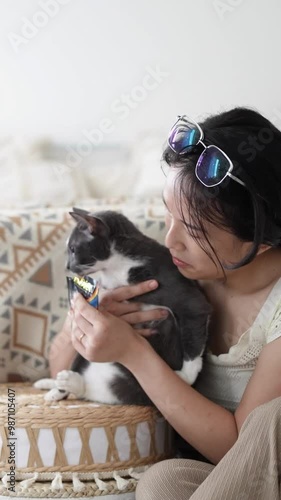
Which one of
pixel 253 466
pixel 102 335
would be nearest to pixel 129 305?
pixel 102 335

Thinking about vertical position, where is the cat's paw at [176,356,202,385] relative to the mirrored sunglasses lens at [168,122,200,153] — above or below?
below

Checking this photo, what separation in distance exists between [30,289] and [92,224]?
0.29 m

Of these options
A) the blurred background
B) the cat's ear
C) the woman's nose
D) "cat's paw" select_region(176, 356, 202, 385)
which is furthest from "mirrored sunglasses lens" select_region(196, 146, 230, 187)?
the blurred background

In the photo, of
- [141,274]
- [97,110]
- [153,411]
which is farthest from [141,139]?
[153,411]

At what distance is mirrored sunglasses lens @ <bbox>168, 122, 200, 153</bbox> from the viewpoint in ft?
3.51

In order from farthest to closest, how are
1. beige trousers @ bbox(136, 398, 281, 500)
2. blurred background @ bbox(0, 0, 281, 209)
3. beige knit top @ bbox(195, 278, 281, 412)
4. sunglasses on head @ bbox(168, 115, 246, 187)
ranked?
blurred background @ bbox(0, 0, 281, 209), beige knit top @ bbox(195, 278, 281, 412), sunglasses on head @ bbox(168, 115, 246, 187), beige trousers @ bbox(136, 398, 281, 500)

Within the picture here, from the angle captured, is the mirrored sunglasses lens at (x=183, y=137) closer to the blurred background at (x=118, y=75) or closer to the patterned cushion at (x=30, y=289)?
the patterned cushion at (x=30, y=289)

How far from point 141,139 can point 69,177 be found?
33cm

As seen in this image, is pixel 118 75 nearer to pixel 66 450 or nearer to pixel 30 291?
pixel 30 291

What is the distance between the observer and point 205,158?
3.40ft

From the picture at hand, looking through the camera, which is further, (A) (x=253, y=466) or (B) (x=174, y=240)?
(B) (x=174, y=240)

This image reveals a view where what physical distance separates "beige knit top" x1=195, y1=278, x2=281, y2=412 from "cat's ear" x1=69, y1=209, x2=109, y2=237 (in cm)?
30

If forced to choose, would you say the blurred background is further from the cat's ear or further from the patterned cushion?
the cat's ear

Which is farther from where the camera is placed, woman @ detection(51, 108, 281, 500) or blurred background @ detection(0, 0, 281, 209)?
blurred background @ detection(0, 0, 281, 209)
